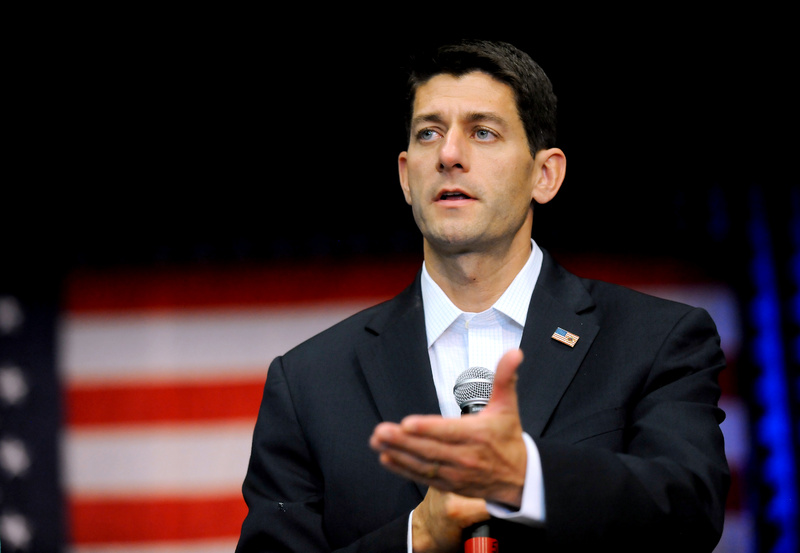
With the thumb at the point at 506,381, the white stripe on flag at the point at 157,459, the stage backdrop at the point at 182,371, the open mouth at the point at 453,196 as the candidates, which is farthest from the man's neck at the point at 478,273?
the white stripe on flag at the point at 157,459

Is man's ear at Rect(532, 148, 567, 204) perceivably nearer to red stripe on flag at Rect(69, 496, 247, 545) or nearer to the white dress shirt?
the white dress shirt

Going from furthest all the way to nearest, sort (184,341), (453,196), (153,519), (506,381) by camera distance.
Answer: (184,341)
(153,519)
(453,196)
(506,381)

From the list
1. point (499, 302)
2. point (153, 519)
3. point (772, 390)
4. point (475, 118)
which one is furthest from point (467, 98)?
point (153, 519)

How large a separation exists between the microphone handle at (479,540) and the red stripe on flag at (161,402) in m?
1.80

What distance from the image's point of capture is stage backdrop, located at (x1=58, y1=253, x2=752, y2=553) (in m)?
2.88

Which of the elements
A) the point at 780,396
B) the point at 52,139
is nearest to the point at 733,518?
the point at 780,396

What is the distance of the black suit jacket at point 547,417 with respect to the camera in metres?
1.30

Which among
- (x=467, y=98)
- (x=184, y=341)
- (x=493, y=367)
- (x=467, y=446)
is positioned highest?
(x=467, y=98)

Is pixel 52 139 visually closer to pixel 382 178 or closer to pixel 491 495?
pixel 382 178

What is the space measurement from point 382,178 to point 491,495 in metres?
1.83

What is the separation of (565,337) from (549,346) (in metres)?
0.04

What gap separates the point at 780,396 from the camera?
2660 millimetres

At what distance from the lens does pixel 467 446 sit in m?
1.06

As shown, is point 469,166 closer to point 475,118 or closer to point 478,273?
point 475,118
